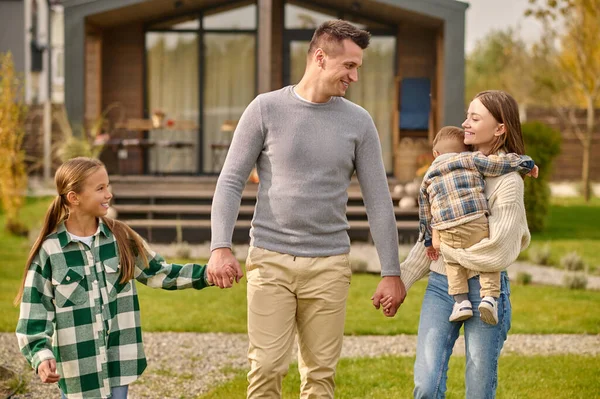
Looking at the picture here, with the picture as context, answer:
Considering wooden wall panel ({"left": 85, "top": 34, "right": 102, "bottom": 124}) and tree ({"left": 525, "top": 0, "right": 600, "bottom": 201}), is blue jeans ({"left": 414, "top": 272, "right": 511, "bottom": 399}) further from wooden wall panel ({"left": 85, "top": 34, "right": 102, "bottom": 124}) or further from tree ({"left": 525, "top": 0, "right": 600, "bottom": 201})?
tree ({"left": 525, "top": 0, "right": 600, "bottom": 201})

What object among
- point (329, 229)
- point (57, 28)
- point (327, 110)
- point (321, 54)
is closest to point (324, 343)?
point (329, 229)

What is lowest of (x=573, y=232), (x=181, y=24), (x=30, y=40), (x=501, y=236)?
(x=573, y=232)

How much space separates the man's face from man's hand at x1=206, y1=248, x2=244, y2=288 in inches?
Result: 30.2

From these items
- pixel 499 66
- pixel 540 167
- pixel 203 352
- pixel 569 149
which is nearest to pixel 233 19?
pixel 540 167

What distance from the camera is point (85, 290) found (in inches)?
142

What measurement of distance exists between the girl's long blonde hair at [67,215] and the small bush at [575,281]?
261 inches

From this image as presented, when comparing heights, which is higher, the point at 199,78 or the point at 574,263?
the point at 199,78

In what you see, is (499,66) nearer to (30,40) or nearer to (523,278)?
(30,40)

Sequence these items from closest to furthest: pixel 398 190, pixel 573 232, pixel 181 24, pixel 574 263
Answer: pixel 574 263 → pixel 398 190 → pixel 573 232 → pixel 181 24

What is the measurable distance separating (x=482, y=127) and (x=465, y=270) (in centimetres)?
57

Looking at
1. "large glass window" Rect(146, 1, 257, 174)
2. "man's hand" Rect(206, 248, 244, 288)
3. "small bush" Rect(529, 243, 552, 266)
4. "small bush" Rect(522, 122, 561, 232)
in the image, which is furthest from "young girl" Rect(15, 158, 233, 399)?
"large glass window" Rect(146, 1, 257, 174)

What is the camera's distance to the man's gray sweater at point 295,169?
3650 mm

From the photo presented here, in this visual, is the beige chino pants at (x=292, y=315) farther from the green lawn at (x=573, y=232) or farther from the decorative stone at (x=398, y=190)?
the decorative stone at (x=398, y=190)

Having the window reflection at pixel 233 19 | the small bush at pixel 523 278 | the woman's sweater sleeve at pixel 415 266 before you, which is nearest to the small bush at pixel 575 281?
the small bush at pixel 523 278
